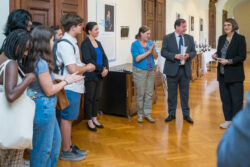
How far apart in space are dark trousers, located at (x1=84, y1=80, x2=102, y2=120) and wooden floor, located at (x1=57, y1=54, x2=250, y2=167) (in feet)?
1.16

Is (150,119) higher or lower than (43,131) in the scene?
lower

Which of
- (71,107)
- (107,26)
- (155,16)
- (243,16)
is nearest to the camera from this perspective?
(71,107)

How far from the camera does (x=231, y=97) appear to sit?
4.77 metres

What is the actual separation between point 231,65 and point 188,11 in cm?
871

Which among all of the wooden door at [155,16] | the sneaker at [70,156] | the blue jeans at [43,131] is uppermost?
the wooden door at [155,16]

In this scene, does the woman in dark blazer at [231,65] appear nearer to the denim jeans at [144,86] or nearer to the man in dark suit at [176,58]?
the man in dark suit at [176,58]

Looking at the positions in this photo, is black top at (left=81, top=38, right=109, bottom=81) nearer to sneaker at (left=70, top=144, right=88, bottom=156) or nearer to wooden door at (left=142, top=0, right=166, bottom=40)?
sneaker at (left=70, top=144, right=88, bottom=156)

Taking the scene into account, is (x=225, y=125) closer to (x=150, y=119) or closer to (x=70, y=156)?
(x=150, y=119)

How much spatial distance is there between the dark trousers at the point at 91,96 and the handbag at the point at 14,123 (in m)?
2.55

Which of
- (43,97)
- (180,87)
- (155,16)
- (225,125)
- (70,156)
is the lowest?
(70,156)

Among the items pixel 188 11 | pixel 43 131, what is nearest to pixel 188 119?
pixel 43 131

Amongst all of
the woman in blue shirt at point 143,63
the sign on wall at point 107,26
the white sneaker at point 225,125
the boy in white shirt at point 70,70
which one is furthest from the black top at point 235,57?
the sign on wall at point 107,26

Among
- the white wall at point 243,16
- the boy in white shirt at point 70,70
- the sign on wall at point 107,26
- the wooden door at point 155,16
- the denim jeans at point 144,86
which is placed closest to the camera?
the boy in white shirt at point 70,70

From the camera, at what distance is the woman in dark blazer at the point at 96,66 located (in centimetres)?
447
